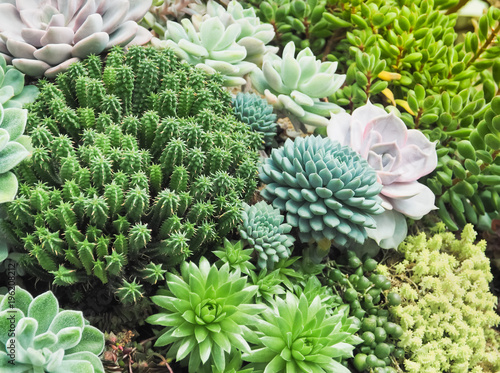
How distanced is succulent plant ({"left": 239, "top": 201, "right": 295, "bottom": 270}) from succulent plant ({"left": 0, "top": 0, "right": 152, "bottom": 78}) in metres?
0.68

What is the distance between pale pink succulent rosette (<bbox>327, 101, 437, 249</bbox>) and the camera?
149 centimetres

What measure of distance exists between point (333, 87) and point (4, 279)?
1186 millimetres

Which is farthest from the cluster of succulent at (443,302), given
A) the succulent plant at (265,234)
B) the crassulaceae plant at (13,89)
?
the crassulaceae plant at (13,89)

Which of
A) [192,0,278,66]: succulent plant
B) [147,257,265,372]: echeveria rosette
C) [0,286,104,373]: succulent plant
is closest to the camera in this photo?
[0,286,104,373]: succulent plant

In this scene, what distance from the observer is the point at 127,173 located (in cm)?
117

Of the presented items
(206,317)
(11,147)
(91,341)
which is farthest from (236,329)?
(11,147)

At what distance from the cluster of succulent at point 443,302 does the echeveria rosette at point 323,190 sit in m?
0.26

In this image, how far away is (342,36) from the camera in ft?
6.84

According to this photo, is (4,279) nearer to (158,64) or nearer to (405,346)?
(158,64)

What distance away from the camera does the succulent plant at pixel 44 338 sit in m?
0.97

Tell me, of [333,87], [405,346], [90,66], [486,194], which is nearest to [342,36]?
[333,87]

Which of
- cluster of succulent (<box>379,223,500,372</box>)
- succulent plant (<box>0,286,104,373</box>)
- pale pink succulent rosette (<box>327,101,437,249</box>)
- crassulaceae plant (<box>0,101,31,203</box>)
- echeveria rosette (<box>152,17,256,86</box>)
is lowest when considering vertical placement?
cluster of succulent (<box>379,223,500,372</box>)

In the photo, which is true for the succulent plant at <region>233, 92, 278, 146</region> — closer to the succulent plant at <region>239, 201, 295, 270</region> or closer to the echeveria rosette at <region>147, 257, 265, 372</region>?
the succulent plant at <region>239, 201, 295, 270</region>

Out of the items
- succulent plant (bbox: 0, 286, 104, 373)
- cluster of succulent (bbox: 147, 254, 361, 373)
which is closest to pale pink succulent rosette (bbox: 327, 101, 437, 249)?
cluster of succulent (bbox: 147, 254, 361, 373)
